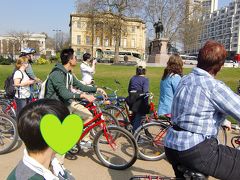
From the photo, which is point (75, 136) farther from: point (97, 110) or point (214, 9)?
point (214, 9)

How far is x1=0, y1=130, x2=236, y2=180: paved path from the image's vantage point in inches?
167

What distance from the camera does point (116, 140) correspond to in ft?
15.2

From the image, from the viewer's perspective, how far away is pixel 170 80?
478 centimetres

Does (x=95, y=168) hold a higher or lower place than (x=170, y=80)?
lower

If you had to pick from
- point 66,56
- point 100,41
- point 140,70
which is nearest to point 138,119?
point 140,70

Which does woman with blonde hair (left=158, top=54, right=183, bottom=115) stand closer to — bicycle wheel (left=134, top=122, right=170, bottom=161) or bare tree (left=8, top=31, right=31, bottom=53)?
bicycle wheel (left=134, top=122, right=170, bottom=161)

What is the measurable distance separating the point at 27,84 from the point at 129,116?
2102mm

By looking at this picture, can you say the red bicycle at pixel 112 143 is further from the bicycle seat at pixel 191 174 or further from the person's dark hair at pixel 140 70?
the bicycle seat at pixel 191 174

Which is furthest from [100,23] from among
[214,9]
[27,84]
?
[214,9]

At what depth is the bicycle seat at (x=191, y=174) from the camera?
7.47ft

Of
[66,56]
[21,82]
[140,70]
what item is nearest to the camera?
[66,56]

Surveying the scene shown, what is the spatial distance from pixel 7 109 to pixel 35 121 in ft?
17.2

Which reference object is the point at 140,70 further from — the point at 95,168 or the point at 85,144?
the point at 95,168

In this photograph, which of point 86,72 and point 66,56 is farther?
point 86,72
